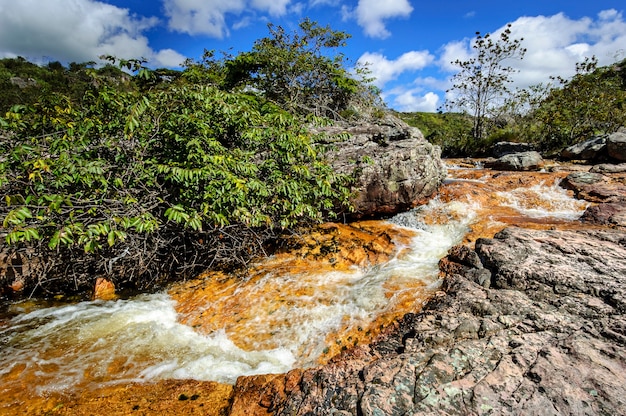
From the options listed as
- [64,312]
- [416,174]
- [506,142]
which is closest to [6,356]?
[64,312]

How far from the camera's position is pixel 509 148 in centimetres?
1812

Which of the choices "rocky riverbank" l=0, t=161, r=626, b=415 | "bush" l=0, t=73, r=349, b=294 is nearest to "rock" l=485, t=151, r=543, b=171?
"rocky riverbank" l=0, t=161, r=626, b=415

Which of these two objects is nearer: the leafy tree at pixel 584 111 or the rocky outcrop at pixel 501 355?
the rocky outcrop at pixel 501 355

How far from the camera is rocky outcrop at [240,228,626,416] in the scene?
6.86 ft

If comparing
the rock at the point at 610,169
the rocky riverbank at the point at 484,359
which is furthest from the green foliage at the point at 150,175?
the rock at the point at 610,169

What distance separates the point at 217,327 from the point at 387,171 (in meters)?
5.41

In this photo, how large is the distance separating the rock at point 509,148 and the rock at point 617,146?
5.04 m

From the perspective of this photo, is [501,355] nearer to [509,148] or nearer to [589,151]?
[589,151]

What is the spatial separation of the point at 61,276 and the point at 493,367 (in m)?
6.40

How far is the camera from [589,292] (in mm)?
3088

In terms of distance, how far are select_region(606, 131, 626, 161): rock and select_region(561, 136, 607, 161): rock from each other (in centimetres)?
49

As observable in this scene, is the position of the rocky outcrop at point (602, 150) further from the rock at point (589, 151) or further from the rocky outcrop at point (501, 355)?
the rocky outcrop at point (501, 355)

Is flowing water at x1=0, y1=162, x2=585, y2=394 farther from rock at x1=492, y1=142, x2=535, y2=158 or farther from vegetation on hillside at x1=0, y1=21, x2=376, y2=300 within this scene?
rock at x1=492, y1=142, x2=535, y2=158

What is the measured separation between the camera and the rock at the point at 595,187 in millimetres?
7953
